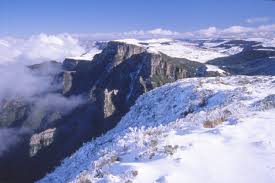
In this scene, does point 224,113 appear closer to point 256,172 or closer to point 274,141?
point 274,141

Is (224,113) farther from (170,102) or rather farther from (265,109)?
(170,102)

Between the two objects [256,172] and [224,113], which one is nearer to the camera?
[256,172]

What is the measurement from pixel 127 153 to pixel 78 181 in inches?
143

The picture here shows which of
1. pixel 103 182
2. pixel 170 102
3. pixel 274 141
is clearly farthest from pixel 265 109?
pixel 170 102

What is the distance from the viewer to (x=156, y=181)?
56.5 feet

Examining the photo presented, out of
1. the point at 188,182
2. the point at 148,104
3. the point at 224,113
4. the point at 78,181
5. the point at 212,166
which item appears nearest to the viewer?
the point at 188,182

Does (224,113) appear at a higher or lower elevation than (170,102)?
higher

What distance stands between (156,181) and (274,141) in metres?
6.70

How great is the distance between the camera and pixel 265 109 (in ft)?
100.0

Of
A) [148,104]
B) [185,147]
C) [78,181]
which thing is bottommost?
[148,104]

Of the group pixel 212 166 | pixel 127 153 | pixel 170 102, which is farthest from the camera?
pixel 170 102

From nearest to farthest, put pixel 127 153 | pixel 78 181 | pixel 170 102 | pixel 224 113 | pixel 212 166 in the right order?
pixel 212 166 → pixel 78 181 → pixel 127 153 → pixel 224 113 → pixel 170 102

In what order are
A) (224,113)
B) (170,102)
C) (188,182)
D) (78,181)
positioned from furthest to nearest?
1. (170,102)
2. (224,113)
3. (78,181)
4. (188,182)

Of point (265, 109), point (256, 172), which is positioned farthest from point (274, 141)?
point (265, 109)
